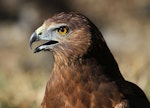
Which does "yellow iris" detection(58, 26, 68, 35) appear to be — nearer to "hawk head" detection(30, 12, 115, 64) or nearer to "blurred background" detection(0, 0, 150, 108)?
"hawk head" detection(30, 12, 115, 64)

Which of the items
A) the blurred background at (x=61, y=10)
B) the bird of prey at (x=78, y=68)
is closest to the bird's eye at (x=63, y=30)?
the bird of prey at (x=78, y=68)

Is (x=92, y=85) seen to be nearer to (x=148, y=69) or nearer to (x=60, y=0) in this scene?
(x=148, y=69)

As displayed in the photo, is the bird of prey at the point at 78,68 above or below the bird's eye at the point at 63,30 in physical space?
below

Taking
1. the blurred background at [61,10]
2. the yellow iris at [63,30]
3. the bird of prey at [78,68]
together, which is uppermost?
the yellow iris at [63,30]

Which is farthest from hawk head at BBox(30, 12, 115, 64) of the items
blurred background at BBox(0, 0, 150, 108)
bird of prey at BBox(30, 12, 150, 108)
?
blurred background at BBox(0, 0, 150, 108)

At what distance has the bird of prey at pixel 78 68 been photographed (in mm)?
7508

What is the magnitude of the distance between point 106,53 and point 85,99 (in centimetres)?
47

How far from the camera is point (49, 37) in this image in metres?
7.59

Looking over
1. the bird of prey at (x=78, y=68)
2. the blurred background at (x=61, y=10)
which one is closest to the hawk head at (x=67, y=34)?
the bird of prey at (x=78, y=68)

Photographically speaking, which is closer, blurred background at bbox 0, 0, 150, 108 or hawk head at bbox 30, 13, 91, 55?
hawk head at bbox 30, 13, 91, 55

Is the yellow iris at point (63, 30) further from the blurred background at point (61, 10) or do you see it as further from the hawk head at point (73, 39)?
the blurred background at point (61, 10)

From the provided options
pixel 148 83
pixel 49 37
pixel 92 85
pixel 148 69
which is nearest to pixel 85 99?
pixel 92 85

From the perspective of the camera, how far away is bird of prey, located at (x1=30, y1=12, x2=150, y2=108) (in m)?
7.51

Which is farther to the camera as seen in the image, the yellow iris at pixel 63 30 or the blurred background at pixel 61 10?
the blurred background at pixel 61 10
